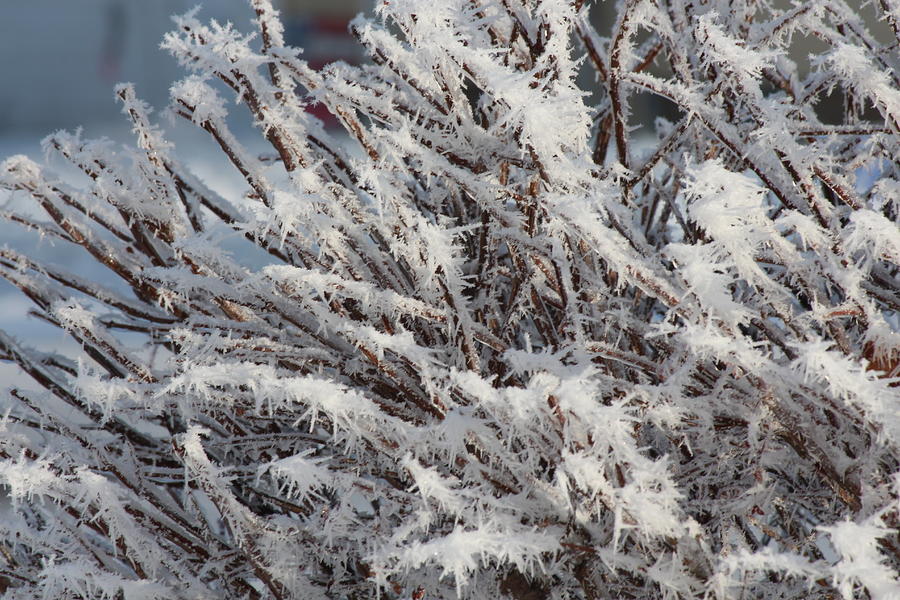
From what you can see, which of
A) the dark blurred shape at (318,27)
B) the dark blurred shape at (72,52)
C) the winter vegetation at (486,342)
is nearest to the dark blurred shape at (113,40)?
the dark blurred shape at (72,52)

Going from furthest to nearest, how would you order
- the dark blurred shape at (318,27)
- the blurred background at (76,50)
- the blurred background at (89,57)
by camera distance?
1. the dark blurred shape at (318,27)
2. the blurred background at (76,50)
3. the blurred background at (89,57)

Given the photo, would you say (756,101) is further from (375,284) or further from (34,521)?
(34,521)

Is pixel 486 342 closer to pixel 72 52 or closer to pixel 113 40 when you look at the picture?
pixel 113 40

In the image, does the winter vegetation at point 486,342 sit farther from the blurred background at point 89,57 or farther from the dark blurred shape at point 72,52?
the dark blurred shape at point 72,52

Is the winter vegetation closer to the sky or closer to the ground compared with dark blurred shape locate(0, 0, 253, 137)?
closer to the ground

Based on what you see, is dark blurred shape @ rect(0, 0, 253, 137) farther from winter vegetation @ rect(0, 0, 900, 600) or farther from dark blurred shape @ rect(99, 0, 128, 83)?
winter vegetation @ rect(0, 0, 900, 600)

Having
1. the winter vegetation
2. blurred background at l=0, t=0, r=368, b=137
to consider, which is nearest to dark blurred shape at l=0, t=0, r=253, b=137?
blurred background at l=0, t=0, r=368, b=137

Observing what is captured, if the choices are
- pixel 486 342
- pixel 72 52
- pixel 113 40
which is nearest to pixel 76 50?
pixel 72 52

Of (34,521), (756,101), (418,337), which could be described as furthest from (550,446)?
(34,521)

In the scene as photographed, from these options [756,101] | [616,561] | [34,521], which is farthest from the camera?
[34,521]
